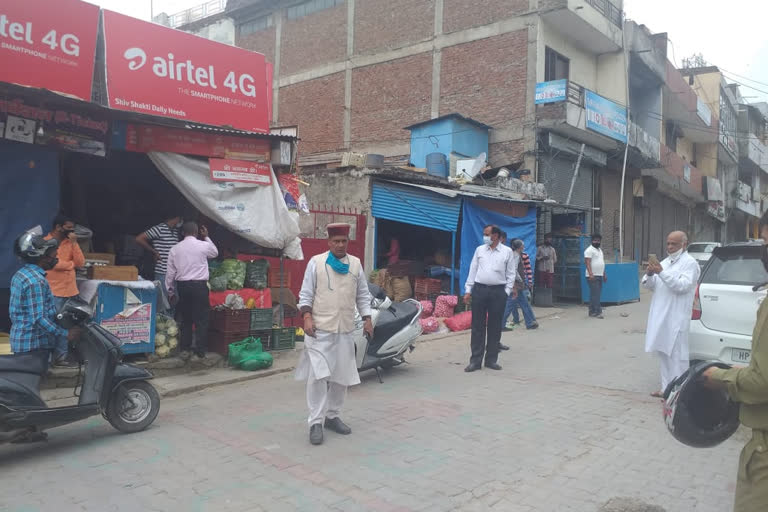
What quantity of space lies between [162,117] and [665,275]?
6.25m

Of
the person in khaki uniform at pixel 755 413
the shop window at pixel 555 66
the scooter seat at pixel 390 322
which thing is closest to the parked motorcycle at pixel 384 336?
the scooter seat at pixel 390 322

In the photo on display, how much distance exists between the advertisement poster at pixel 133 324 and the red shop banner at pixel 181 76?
99.0 inches

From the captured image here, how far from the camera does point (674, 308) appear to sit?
19.1 feet

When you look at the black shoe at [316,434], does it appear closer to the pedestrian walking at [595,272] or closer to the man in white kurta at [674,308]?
the man in white kurta at [674,308]

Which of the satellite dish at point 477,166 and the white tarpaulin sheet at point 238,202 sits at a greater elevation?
the satellite dish at point 477,166

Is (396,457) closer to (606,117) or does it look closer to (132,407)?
(132,407)

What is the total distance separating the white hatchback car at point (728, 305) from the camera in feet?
18.2

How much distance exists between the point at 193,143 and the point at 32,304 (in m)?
3.41

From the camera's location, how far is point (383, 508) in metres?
3.54

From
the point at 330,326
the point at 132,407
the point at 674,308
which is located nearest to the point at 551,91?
the point at 674,308

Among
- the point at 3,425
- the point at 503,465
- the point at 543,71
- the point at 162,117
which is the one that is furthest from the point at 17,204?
the point at 543,71

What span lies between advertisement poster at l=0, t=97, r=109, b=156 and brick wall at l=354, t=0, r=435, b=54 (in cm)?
1599

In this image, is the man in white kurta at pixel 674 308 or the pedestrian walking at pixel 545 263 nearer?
the man in white kurta at pixel 674 308

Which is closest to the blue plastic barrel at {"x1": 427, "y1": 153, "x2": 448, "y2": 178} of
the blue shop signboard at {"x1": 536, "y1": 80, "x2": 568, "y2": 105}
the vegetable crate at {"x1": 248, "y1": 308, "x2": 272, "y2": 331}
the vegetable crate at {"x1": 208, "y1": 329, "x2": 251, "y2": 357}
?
the blue shop signboard at {"x1": 536, "y1": 80, "x2": 568, "y2": 105}
